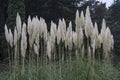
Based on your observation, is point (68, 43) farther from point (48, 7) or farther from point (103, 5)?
point (103, 5)

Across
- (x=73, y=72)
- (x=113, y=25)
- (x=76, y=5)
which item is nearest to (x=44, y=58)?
(x=73, y=72)

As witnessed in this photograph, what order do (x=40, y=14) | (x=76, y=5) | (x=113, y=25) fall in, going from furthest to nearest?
(x=113, y=25)
(x=76, y=5)
(x=40, y=14)

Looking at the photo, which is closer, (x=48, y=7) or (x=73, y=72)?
(x=73, y=72)

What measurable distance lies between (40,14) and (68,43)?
15869 millimetres

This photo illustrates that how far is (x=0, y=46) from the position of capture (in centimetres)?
1988

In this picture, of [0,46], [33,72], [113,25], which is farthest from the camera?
[113,25]

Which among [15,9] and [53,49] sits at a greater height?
[15,9]

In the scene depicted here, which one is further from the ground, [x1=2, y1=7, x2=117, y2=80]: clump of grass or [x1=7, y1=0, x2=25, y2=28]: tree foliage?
[x1=7, y1=0, x2=25, y2=28]: tree foliage

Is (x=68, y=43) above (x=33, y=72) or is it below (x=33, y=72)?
above

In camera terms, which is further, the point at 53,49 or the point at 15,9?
the point at 15,9

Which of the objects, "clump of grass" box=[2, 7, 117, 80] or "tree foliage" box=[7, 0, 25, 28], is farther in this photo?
"tree foliage" box=[7, 0, 25, 28]

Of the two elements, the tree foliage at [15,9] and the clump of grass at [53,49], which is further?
the tree foliage at [15,9]

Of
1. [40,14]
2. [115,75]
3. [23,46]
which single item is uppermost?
[40,14]

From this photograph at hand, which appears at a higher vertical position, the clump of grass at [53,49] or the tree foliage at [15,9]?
the tree foliage at [15,9]
